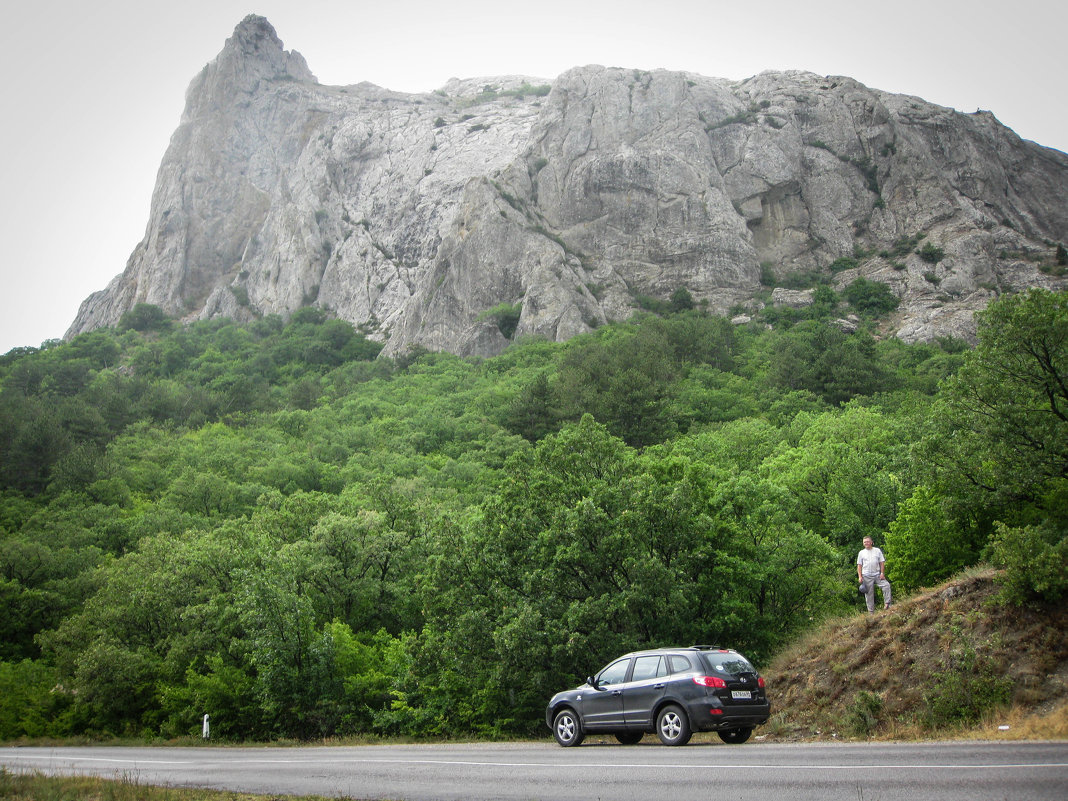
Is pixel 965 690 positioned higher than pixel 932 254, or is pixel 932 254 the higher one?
pixel 932 254

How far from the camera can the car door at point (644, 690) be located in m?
14.7

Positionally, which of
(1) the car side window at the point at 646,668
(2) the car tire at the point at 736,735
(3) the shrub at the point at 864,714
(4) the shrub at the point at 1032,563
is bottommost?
(2) the car tire at the point at 736,735

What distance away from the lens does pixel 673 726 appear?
14422 mm

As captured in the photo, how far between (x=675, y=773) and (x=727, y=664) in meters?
3.93

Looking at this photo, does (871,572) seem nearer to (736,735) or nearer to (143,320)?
(736,735)

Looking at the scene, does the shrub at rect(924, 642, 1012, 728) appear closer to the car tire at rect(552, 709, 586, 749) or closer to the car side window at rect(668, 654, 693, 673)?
the car side window at rect(668, 654, 693, 673)

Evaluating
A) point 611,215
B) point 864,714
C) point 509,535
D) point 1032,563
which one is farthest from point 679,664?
point 611,215

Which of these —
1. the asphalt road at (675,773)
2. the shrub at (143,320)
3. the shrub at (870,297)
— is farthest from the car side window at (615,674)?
the shrub at (143,320)

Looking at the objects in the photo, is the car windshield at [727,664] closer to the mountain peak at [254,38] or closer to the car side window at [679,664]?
the car side window at [679,664]

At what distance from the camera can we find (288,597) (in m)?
28.8

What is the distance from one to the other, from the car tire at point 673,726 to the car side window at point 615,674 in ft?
3.60

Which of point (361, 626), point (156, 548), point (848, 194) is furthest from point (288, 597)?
point (848, 194)

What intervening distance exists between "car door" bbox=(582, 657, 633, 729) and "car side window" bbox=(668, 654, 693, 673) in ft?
3.43

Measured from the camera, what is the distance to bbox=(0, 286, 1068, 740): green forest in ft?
62.2
